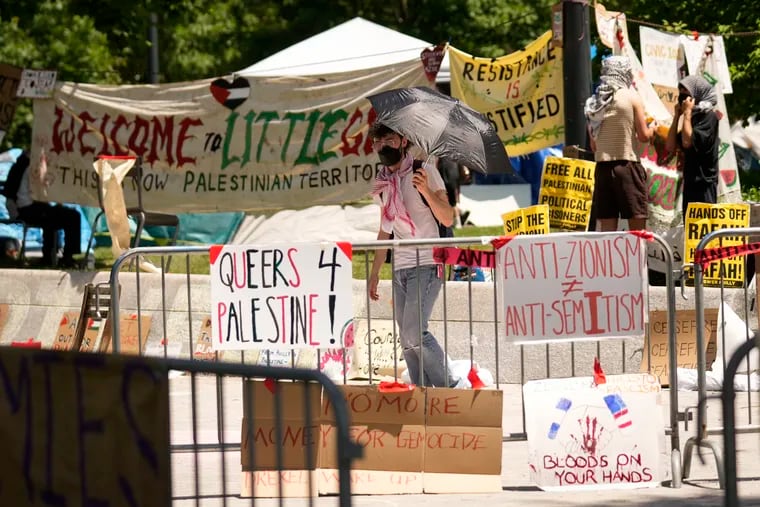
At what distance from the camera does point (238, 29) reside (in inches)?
1499

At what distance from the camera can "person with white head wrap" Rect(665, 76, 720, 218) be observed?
12023mm

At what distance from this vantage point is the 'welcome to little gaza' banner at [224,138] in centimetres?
1434

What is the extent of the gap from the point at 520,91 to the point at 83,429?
29.7 feet

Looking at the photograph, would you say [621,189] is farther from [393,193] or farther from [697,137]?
[393,193]

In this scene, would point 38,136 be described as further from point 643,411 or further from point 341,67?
point 643,411

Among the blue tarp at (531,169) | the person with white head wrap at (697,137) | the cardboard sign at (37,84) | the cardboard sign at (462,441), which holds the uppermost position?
the cardboard sign at (37,84)

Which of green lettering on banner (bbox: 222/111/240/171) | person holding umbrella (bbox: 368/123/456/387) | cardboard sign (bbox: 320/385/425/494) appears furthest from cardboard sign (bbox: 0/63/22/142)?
cardboard sign (bbox: 320/385/425/494)

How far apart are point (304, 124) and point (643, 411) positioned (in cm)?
795

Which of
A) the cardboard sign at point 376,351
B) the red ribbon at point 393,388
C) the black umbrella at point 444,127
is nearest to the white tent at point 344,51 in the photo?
the cardboard sign at point 376,351

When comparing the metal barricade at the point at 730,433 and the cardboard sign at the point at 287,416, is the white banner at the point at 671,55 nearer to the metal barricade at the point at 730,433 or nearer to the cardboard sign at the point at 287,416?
the metal barricade at the point at 730,433

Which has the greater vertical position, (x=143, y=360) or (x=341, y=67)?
(x=341, y=67)

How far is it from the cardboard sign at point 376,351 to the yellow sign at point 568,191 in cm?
191

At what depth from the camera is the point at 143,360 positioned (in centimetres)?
442

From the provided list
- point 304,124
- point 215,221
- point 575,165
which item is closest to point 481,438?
point 575,165
